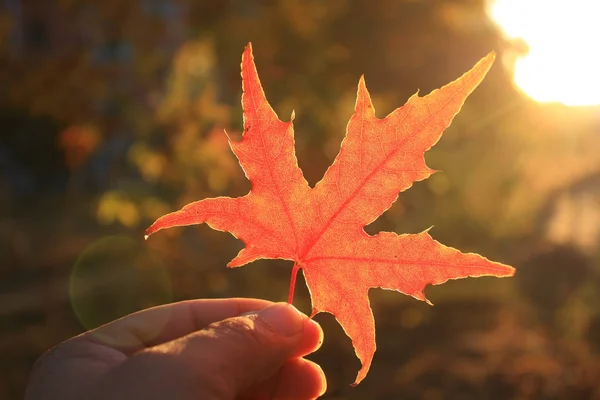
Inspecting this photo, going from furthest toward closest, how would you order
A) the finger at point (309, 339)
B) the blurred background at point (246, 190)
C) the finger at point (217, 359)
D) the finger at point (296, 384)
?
the blurred background at point (246, 190) → the finger at point (296, 384) → the finger at point (309, 339) → the finger at point (217, 359)

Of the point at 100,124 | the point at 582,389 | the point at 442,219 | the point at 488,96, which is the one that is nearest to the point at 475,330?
the point at 582,389

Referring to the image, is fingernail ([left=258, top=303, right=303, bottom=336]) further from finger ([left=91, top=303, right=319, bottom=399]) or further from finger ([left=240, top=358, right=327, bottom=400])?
finger ([left=240, top=358, right=327, bottom=400])

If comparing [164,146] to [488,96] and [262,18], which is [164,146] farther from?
[488,96]

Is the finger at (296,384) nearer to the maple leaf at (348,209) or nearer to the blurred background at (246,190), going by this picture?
the maple leaf at (348,209)

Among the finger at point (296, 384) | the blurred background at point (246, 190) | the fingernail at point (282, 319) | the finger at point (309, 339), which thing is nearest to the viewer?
the fingernail at point (282, 319)

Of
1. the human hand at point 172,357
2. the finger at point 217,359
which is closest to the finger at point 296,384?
the human hand at point 172,357

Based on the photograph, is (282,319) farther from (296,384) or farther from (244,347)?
(296,384)

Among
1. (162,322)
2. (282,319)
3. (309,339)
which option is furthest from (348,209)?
(162,322)
